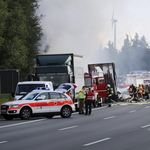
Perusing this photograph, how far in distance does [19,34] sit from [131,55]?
101 m

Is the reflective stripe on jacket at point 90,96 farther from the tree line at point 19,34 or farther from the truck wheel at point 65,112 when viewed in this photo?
the tree line at point 19,34

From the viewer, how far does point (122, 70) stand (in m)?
136

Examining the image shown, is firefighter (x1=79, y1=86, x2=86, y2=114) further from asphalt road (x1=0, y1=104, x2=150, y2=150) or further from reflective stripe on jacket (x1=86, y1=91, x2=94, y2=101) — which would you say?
asphalt road (x1=0, y1=104, x2=150, y2=150)

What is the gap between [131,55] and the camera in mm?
140875

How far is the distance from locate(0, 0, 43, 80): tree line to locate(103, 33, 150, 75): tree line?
8411 centimetres

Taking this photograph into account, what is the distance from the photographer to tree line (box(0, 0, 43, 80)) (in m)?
40.5

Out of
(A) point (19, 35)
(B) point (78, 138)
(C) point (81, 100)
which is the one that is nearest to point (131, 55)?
(A) point (19, 35)

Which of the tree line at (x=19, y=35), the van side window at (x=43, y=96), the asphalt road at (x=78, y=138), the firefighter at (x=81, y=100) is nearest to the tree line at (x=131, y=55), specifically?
the tree line at (x=19, y=35)

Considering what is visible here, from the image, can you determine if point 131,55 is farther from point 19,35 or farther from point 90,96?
point 90,96

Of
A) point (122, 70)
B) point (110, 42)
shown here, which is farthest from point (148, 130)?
point (110, 42)

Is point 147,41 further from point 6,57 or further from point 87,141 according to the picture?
point 87,141

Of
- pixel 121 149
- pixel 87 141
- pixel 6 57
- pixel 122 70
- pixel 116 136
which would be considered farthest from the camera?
pixel 122 70

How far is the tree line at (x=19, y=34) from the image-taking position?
4047 centimetres

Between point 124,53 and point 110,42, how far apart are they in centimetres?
1771
